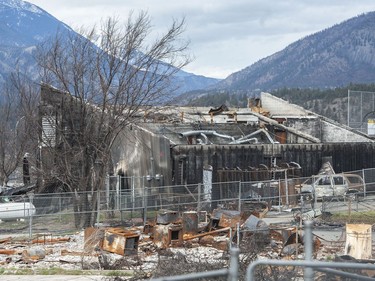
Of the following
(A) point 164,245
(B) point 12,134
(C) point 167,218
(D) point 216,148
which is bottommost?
(A) point 164,245

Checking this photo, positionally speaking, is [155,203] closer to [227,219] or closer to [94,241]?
[227,219]

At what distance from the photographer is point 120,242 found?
19688 mm

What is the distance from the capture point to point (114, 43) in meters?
31.7

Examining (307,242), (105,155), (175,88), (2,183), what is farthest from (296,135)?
(307,242)

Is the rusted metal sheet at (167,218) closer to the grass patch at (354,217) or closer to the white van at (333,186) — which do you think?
the grass patch at (354,217)

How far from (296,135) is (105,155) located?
2200 cm

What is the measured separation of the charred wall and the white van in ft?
23.4

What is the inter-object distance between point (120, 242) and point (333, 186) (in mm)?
17165

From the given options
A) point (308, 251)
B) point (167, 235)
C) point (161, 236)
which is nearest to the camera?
point (308, 251)

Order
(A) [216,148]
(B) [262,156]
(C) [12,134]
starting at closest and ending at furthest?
(A) [216,148] < (B) [262,156] < (C) [12,134]

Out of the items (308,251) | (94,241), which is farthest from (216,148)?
(308,251)

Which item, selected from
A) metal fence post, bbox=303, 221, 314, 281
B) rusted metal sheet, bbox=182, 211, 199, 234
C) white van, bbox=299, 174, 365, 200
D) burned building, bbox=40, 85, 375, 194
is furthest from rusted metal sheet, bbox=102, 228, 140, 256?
burned building, bbox=40, 85, 375, 194

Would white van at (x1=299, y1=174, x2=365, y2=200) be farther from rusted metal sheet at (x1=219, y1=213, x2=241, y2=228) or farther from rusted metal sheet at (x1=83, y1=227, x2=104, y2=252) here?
rusted metal sheet at (x1=83, y1=227, x2=104, y2=252)

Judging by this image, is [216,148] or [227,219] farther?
[216,148]
